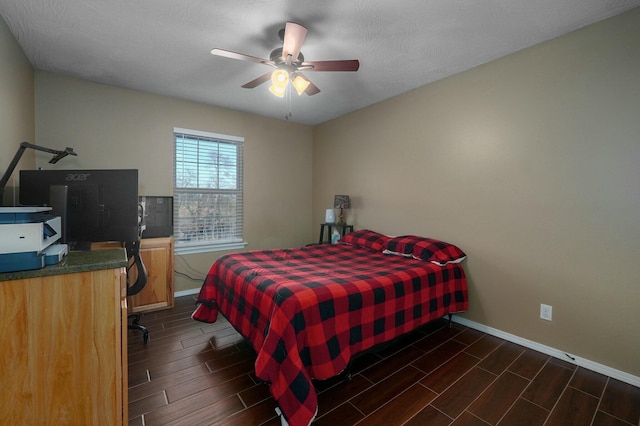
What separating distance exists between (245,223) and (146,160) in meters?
1.49

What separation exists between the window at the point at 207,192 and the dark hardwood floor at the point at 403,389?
1.57m

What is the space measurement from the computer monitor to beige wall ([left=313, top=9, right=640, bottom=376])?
9.21ft

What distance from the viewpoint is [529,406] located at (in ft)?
5.49

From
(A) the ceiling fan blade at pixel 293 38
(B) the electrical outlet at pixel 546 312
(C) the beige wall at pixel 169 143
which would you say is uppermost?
(A) the ceiling fan blade at pixel 293 38

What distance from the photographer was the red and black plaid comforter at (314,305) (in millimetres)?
1544

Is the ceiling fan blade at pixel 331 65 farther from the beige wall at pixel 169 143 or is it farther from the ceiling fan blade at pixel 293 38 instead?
the beige wall at pixel 169 143

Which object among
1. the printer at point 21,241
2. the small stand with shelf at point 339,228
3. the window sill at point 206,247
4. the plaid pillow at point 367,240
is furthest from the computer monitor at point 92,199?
the small stand with shelf at point 339,228

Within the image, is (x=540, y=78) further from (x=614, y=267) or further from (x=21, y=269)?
(x=21, y=269)

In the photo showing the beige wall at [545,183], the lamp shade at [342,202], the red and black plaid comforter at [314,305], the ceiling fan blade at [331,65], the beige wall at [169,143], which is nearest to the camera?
the red and black plaid comforter at [314,305]

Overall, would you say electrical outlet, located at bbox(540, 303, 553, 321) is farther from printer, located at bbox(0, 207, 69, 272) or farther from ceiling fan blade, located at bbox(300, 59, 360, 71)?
printer, located at bbox(0, 207, 69, 272)

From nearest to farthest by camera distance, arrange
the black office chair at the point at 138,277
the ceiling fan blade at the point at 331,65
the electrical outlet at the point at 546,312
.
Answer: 1. the ceiling fan blade at the point at 331,65
2. the electrical outlet at the point at 546,312
3. the black office chair at the point at 138,277

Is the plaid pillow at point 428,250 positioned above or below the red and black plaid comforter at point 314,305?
above

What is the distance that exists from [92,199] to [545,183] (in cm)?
341

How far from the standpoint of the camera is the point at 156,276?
122 inches
